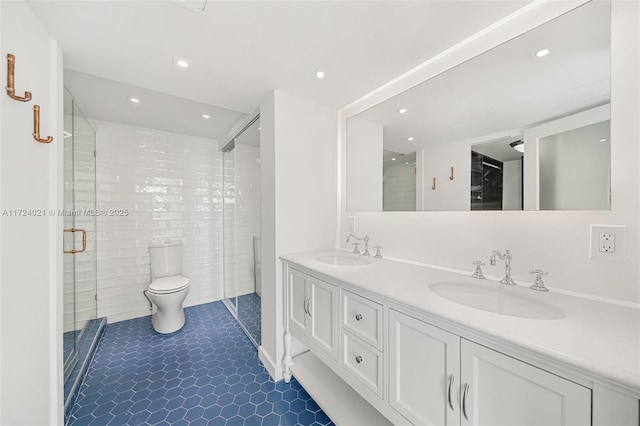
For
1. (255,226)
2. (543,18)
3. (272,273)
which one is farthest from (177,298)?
(543,18)

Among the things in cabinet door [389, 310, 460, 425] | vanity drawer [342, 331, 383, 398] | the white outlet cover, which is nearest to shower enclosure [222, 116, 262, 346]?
vanity drawer [342, 331, 383, 398]

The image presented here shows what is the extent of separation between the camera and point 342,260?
1.94m

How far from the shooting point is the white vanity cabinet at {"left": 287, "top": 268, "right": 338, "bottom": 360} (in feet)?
4.58

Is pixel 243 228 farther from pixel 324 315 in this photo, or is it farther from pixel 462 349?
pixel 462 349

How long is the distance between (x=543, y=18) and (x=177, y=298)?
3275 millimetres

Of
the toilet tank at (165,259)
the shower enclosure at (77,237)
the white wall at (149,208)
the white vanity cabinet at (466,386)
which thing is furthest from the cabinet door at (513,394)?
the white wall at (149,208)

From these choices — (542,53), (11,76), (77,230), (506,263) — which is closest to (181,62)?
(11,76)

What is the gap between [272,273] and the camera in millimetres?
1907

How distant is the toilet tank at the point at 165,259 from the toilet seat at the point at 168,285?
9 cm

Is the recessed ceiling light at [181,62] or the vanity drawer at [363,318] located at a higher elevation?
the recessed ceiling light at [181,62]

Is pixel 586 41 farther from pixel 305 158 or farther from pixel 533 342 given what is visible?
pixel 305 158

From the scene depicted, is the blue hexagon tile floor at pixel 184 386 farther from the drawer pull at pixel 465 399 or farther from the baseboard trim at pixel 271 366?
the drawer pull at pixel 465 399

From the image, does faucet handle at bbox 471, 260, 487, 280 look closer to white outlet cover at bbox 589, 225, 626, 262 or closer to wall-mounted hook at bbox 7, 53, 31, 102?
white outlet cover at bbox 589, 225, 626, 262

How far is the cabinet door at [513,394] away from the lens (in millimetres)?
630
